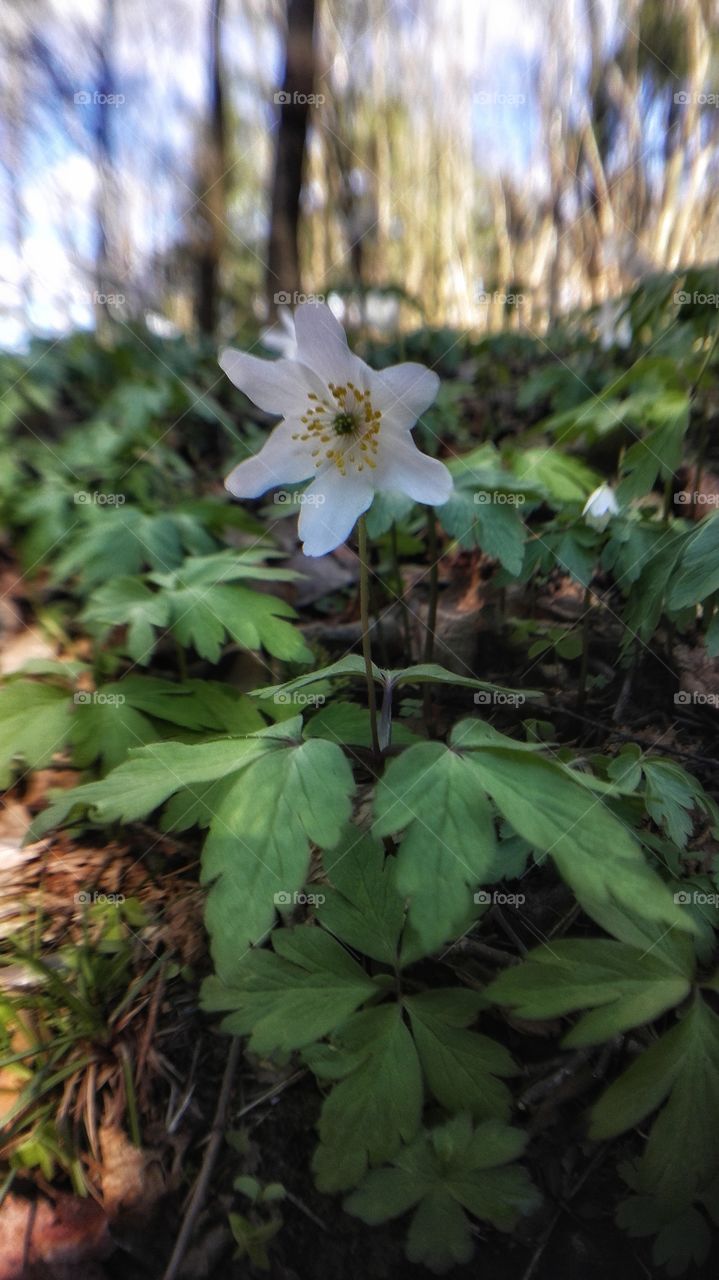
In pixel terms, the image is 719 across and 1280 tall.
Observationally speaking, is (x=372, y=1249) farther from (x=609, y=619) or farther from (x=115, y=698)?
(x=609, y=619)

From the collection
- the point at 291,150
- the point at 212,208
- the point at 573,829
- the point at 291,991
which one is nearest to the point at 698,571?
the point at 573,829

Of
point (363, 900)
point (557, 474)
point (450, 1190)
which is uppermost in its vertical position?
point (557, 474)

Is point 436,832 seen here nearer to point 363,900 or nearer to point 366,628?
point 363,900

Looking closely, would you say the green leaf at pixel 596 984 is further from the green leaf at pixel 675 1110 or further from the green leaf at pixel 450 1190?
the green leaf at pixel 450 1190

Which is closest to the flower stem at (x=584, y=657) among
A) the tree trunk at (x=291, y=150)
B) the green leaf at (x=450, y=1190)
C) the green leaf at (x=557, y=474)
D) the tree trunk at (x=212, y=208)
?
the green leaf at (x=557, y=474)

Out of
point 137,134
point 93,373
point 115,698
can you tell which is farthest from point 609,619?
point 137,134
